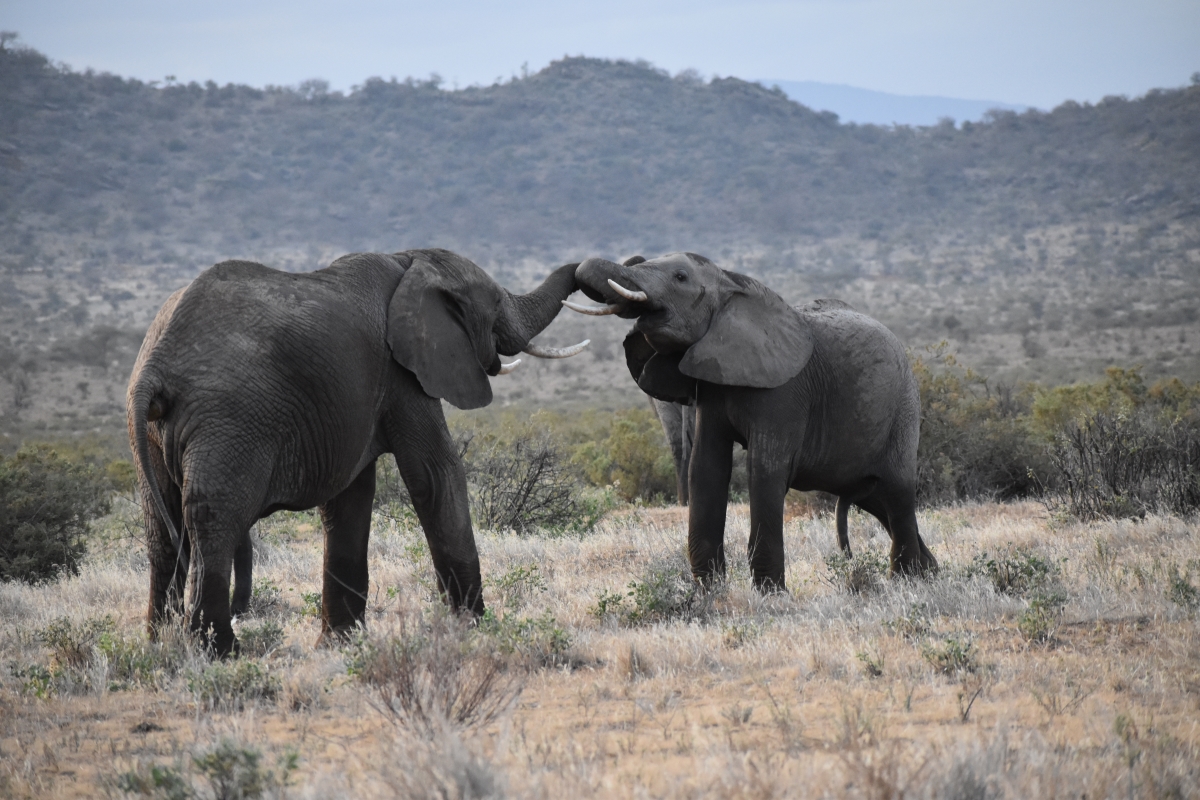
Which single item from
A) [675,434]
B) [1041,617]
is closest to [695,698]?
[1041,617]

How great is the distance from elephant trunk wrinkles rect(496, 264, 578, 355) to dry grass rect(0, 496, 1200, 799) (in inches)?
66.9

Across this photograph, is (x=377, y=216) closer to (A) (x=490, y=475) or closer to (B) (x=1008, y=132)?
(B) (x=1008, y=132)

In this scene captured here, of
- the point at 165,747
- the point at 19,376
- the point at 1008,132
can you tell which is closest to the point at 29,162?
the point at 19,376

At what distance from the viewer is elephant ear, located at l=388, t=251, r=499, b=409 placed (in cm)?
712

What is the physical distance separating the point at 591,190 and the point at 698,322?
318ft

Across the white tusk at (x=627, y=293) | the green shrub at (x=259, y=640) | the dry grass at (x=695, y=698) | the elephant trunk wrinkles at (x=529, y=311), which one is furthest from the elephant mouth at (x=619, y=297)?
the green shrub at (x=259, y=640)

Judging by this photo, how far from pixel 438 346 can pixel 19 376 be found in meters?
38.9

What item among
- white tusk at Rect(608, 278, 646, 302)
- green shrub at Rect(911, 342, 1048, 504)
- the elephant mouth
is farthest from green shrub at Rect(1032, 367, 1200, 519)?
white tusk at Rect(608, 278, 646, 302)

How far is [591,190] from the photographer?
338 feet

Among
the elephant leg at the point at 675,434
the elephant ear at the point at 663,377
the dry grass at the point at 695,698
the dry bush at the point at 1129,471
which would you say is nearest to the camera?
the dry grass at the point at 695,698

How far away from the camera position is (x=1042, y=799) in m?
3.89

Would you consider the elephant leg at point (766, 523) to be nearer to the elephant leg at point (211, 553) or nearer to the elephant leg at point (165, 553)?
the elephant leg at point (211, 553)

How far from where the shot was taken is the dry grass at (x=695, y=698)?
410 cm

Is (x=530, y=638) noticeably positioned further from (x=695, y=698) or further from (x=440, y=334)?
(x=440, y=334)
